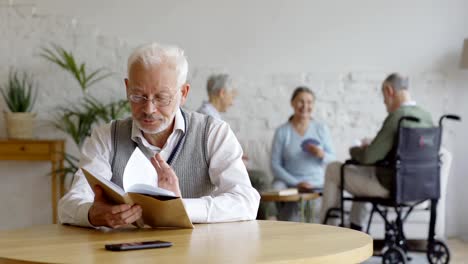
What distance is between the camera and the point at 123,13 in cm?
676

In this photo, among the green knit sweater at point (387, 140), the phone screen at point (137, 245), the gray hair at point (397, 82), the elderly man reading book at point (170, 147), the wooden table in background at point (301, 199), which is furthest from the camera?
the gray hair at point (397, 82)

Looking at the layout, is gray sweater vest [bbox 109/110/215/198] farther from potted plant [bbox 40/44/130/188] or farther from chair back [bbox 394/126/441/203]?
potted plant [bbox 40/44/130/188]

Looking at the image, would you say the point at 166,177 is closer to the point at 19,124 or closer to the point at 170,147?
the point at 170,147

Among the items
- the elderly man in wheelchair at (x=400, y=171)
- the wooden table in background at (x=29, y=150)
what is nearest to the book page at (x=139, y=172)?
→ the elderly man in wheelchair at (x=400, y=171)

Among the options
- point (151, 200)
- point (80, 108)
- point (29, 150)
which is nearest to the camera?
point (151, 200)

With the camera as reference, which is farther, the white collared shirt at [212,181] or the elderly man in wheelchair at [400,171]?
the elderly man in wheelchair at [400,171]

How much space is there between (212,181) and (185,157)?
12 centimetres

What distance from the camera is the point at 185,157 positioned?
Answer: 2.62 meters

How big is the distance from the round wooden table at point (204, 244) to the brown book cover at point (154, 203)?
1.3 inches

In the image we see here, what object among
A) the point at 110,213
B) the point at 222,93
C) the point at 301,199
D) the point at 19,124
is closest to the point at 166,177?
the point at 110,213

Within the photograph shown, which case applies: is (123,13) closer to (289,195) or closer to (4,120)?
(4,120)

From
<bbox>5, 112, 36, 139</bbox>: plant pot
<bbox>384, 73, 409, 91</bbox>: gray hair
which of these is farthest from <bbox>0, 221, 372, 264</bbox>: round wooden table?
<bbox>5, 112, 36, 139</bbox>: plant pot

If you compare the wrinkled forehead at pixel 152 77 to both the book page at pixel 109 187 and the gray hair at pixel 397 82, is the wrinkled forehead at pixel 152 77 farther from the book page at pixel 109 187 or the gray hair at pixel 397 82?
the gray hair at pixel 397 82

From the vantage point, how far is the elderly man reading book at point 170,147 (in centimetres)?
246
